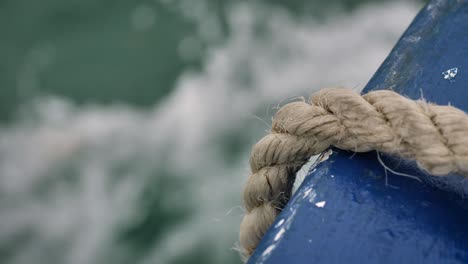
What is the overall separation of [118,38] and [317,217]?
363 cm

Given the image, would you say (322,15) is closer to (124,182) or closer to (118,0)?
(118,0)

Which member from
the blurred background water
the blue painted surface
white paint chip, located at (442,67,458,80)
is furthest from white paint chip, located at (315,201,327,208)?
the blurred background water

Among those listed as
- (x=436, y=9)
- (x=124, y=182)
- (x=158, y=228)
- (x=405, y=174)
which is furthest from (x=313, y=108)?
(x=124, y=182)

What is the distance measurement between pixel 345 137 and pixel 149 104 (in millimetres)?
3185

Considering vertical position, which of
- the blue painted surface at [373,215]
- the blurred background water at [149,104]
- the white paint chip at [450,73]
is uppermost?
the blurred background water at [149,104]

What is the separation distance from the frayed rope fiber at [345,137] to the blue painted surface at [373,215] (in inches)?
1.5

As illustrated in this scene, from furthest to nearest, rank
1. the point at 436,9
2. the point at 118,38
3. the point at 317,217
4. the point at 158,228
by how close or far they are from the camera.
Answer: the point at 118,38 → the point at 158,228 → the point at 436,9 → the point at 317,217

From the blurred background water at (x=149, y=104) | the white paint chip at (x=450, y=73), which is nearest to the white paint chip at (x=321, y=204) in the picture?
the white paint chip at (x=450, y=73)

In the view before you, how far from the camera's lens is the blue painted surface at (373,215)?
77 cm

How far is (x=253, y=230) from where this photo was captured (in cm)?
99

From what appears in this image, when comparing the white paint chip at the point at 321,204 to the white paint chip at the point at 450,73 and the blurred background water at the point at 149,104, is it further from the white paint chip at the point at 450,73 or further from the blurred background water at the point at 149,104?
the blurred background water at the point at 149,104

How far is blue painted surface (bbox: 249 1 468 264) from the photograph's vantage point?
771mm

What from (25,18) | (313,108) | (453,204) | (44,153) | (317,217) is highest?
(25,18)

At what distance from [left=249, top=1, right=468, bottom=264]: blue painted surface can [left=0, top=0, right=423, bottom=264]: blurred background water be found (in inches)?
96.7
